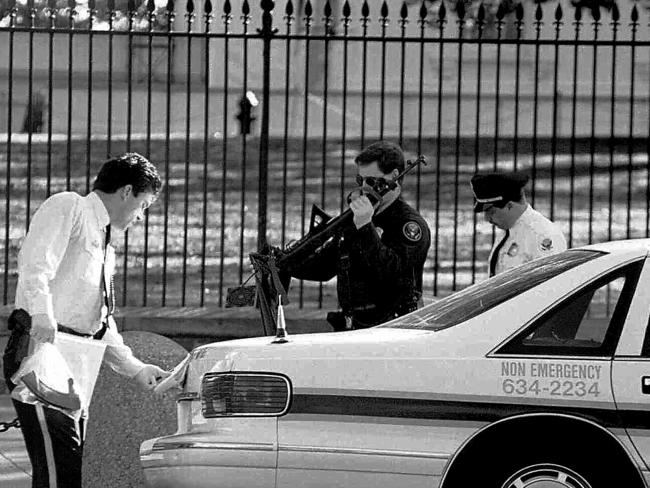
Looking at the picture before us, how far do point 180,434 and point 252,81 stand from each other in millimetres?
19333

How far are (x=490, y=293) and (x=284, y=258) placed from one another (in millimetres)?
1616

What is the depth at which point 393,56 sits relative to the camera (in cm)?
2777

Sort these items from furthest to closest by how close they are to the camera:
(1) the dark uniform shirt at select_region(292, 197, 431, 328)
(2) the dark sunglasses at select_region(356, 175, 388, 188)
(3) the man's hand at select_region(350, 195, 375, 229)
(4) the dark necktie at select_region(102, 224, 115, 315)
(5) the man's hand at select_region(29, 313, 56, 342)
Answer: (2) the dark sunglasses at select_region(356, 175, 388, 188), (1) the dark uniform shirt at select_region(292, 197, 431, 328), (3) the man's hand at select_region(350, 195, 375, 229), (4) the dark necktie at select_region(102, 224, 115, 315), (5) the man's hand at select_region(29, 313, 56, 342)

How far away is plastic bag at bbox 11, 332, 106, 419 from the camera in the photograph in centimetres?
582

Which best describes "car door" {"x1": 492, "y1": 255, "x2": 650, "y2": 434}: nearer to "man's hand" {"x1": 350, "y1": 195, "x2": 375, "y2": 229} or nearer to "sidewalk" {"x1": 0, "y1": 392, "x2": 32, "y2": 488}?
"man's hand" {"x1": 350, "y1": 195, "x2": 375, "y2": 229}

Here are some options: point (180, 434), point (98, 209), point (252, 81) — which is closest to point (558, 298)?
point (180, 434)

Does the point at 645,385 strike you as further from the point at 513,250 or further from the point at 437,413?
the point at 513,250

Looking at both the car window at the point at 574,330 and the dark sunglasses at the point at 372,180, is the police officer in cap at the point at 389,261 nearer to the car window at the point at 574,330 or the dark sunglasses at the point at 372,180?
the dark sunglasses at the point at 372,180

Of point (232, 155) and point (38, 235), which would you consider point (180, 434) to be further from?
point (232, 155)

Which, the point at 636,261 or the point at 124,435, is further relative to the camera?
the point at 124,435

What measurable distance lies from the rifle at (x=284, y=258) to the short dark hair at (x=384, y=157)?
57mm

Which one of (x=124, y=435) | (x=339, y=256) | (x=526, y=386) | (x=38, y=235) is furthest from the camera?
(x=339, y=256)

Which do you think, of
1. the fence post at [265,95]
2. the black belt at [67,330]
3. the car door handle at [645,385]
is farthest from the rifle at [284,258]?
the fence post at [265,95]

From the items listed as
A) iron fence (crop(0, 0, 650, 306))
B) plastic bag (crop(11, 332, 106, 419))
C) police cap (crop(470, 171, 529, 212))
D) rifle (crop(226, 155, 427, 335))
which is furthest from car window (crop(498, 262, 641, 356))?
iron fence (crop(0, 0, 650, 306))
